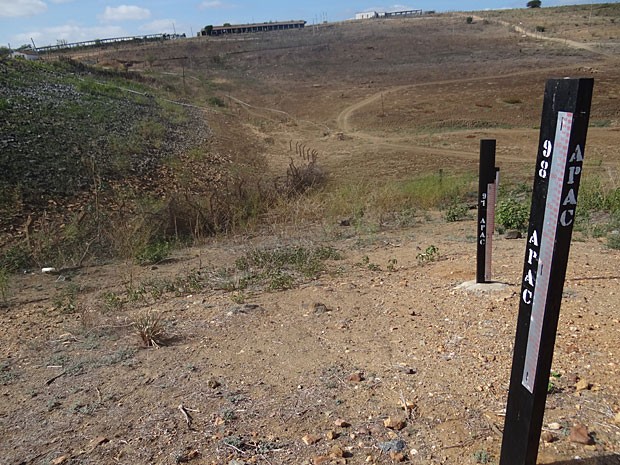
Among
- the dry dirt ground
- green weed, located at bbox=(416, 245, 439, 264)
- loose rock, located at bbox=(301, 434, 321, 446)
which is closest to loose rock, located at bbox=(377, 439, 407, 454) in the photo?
the dry dirt ground

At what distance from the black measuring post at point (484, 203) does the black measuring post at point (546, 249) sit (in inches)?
94.1

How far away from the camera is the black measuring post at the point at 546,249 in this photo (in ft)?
5.30

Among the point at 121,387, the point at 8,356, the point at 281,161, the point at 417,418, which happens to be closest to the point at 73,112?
the point at 281,161

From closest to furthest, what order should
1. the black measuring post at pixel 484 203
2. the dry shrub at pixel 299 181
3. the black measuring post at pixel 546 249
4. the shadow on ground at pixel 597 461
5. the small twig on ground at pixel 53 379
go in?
the black measuring post at pixel 546 249
the shadow on ground at pixel 597 461
the small twig on ground at pixel 53 379
the black measuring post at pixel 484 203
the dry shrub at pixel 299 181

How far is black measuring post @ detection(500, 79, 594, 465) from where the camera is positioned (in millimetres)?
1616

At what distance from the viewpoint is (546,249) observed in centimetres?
175

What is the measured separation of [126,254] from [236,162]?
937 centimetres

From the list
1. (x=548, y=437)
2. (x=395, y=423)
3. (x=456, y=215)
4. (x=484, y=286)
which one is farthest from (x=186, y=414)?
(x=456, y=215)

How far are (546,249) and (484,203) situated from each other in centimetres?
264

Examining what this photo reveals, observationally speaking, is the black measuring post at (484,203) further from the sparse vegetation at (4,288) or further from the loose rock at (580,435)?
the sparse vegetation at (4,288)

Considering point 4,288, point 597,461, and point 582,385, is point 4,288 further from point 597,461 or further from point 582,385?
point 597,461

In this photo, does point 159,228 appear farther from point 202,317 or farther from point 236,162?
point 236,162

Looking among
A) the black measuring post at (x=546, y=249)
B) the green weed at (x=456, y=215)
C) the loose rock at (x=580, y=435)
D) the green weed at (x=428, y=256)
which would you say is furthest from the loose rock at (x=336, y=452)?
the green weed at (x=456, y=215)

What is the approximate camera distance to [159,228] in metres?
8.47
